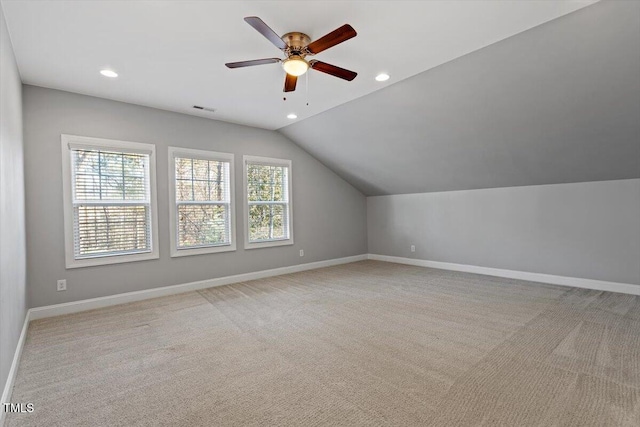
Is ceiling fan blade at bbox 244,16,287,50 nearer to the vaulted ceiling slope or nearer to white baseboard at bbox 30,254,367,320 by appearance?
the vaulted ceiling slope

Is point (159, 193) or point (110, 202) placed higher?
point (159, 193)

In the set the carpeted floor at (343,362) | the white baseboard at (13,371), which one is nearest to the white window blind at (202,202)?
the carpeted floor at (343,362)

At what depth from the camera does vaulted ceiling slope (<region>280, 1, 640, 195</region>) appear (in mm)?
2674

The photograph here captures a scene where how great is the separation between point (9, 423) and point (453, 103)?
15.6 feet

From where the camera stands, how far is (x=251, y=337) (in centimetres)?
293

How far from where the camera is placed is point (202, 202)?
479 cm

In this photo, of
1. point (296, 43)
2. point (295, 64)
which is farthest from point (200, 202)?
point (296, 43)

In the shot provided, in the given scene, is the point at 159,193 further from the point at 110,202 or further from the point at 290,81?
the point at 290,81

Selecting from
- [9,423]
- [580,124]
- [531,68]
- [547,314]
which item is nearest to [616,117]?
[580,124]

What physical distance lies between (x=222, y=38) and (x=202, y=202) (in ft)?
8.77

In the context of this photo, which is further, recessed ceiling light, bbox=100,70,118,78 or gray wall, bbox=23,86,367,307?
gray wall, bbox=23,86,367,307

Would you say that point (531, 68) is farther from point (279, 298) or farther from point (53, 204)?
point (53, 204)

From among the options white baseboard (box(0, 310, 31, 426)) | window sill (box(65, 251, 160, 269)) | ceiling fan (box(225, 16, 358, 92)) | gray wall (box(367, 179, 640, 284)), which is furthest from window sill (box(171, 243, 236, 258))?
gray wall (box(367, 179, 640, 284))

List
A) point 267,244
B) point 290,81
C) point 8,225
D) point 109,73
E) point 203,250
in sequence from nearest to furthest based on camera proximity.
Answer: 1. point 8,225
2. point 290,81
3. point 109,73
4. point 203,250
5. point 267,244
